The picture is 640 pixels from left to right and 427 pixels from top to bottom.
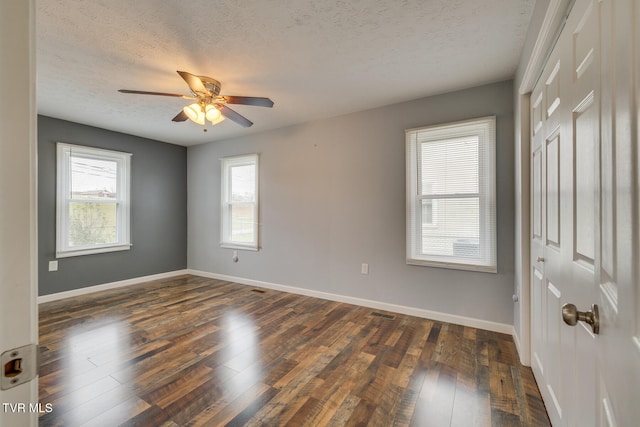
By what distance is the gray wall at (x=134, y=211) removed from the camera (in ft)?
12.3

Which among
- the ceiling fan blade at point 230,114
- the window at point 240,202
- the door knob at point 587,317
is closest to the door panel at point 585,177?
the door knob at point 587,317

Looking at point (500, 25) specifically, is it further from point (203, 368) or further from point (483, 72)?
point (203, 368)

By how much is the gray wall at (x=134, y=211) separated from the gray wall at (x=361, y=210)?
1.12 m

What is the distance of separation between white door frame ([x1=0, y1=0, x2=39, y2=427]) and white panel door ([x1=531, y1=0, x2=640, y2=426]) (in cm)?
110

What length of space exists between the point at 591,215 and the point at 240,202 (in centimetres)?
448

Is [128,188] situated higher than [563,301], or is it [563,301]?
[128,188]

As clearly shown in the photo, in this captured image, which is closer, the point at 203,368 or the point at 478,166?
the point at 203,368

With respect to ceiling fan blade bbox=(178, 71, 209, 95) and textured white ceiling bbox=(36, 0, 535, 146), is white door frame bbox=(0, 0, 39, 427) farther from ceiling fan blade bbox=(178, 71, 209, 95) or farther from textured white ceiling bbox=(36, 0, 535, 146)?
ceiling fan blade bbox=(178, 71, 209, 95)

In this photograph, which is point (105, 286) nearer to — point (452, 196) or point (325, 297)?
point (325, 297)

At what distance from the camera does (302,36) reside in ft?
6.75

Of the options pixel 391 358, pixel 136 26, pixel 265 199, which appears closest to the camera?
pixel 136 26

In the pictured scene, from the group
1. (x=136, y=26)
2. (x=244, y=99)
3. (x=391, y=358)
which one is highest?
(x=136, y=26)

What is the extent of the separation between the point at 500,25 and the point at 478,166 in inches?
51.1

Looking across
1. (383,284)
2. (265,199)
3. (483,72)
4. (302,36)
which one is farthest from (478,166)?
(265,199)
